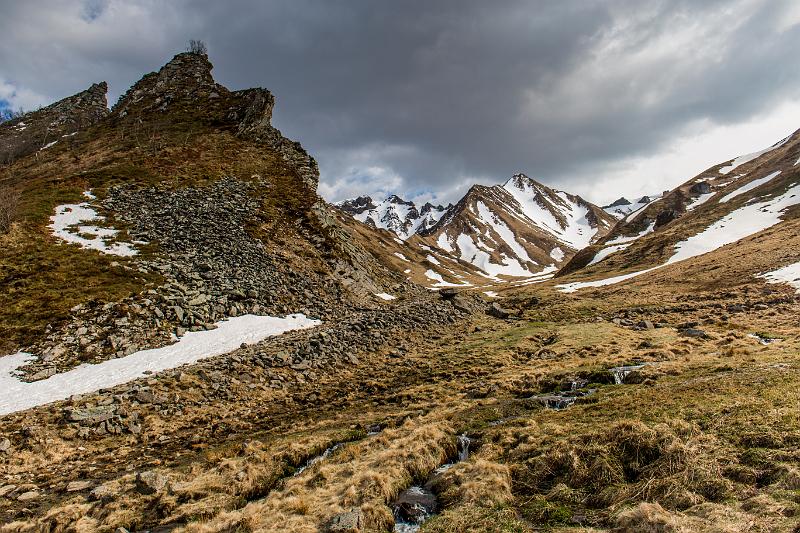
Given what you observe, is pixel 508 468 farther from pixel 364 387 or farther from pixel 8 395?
pixel 8 395

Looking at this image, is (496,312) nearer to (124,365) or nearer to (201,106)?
(124,365)

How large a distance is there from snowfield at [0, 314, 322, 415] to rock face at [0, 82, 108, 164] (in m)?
76.6

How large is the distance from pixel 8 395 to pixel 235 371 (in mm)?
10916

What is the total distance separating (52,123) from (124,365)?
10527cm

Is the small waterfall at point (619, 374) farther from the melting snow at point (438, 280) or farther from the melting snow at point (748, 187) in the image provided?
the melting snow at point (748, 187)

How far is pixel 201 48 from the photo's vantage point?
4146 inches

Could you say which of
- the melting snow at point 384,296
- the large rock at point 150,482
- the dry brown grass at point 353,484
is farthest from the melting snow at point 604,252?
the large rock at point 150,482

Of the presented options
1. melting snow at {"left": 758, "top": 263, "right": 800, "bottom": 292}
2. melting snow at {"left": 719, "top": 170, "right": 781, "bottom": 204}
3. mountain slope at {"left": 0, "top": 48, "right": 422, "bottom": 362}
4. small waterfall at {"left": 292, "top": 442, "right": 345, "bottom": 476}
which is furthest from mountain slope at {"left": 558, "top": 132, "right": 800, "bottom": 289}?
small waterfall at {"left": 292, "top": 442, "right": 345, "bottom": 476}

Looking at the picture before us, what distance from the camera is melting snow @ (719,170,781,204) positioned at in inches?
5325

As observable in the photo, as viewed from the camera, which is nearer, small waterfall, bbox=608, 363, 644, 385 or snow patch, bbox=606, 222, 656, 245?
small waterfall, bbox=608, 363, 644, 385

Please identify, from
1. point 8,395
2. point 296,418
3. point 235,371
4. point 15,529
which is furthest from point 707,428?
point 8,395

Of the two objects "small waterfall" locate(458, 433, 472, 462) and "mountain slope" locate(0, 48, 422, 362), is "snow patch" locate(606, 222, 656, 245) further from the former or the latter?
"small waterfall" locate(458, 433, 472, 462)

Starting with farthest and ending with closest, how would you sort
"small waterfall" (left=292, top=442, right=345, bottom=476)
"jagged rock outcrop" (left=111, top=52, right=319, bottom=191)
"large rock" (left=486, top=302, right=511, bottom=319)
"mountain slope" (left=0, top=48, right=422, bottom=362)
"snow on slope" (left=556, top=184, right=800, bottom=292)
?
"snow on slope" (left=556, top=184, right=800, bottom=292) → "jagged rock outcrop" (left=111, top=52, right=319, bottom=191) → "large rock" (left=486, top=302, right=511, bottom=319) → "mountain slope" (left=0, top=48, right=422, bottom=362) → "small waterfall" (left=292, top=442, right=345, bottom=476)

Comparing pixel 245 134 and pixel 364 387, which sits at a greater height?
pixel 245 134
